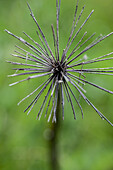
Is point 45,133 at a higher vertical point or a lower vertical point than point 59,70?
lower

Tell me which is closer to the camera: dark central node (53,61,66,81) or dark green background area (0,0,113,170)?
dark central node (53,61,66,81)

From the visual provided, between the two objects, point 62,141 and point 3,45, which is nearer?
point 62,141

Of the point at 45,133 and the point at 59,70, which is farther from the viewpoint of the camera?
the point at 45,133

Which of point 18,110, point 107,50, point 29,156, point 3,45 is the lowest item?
point 29,156

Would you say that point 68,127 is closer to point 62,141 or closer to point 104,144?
point 62,141

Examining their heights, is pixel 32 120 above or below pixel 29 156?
above

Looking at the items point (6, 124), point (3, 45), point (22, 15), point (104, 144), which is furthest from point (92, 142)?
point (22, 15)

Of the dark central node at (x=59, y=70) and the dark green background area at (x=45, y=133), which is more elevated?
the dark central node at (x=59, y=70)

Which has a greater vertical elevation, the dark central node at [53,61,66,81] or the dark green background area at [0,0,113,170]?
the dark central node at [53,61,66,81]

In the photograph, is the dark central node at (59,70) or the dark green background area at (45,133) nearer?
the dark central node at (59,70)
